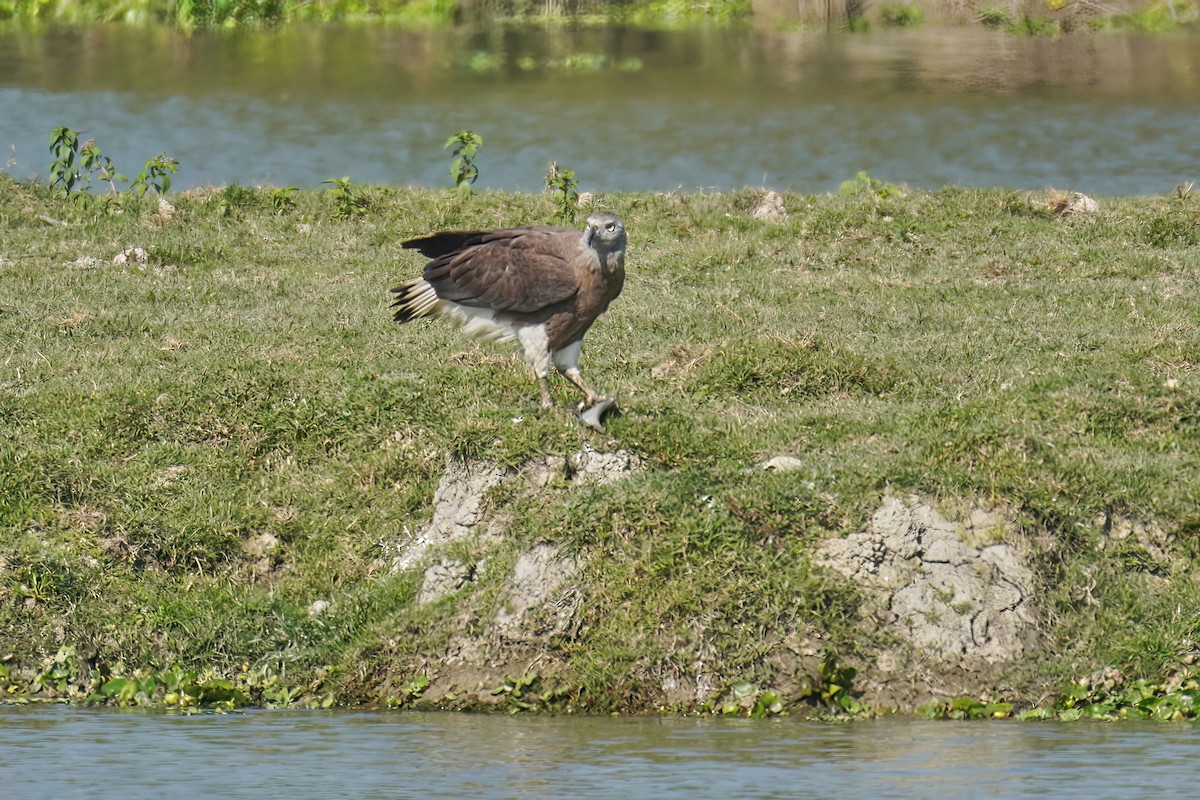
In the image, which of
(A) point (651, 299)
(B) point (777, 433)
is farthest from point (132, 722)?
(A) point (651, 299)

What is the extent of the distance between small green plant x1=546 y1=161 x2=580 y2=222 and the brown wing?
17.9 ft

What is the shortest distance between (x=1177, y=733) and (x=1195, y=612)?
1017 mm

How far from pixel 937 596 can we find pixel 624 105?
71.3 ft

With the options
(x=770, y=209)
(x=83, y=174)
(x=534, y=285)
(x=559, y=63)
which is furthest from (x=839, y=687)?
(x=559, y=63)

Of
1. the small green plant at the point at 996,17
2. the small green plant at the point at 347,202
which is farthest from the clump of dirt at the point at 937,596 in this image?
the small green plant at the point at 996,17

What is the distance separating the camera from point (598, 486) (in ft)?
26.0

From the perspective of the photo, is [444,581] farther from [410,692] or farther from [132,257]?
[132,257]

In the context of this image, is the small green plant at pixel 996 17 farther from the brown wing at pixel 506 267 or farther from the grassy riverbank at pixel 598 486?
the brown wing at pixel 506 267

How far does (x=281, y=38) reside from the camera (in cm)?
3741

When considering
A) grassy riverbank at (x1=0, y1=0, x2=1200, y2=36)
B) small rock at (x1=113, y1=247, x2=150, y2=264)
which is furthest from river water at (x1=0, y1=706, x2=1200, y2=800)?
grassy riverbank at (x1=0, y1=0, x2=1200, y2=36)

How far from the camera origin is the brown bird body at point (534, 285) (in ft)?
27.5

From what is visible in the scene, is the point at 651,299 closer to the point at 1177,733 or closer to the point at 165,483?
the point at 165,483

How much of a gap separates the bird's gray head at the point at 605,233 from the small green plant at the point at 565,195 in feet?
19.7

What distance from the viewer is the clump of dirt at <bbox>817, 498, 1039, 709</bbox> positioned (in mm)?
7242
